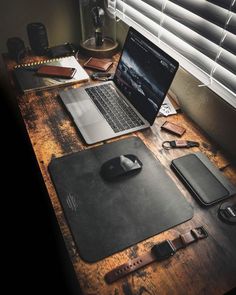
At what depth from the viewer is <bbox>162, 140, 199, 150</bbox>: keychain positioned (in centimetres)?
100

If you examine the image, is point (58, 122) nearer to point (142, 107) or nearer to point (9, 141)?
point (142, 107)

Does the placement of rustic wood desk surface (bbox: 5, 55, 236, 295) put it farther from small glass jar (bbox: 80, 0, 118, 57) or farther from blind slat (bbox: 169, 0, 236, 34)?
small glass jar (bbox: 80, 0, 118, 57)

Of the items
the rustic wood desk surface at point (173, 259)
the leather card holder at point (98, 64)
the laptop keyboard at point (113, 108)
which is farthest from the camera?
the leather card holder at point (98, 64)

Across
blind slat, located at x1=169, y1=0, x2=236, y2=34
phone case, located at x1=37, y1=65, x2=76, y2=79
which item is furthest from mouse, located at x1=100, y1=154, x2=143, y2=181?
phone case, located at x1=37, y1=65, x2=76, y2=79

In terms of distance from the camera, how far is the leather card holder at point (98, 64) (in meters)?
1.42

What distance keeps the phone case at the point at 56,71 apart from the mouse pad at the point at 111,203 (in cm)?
55

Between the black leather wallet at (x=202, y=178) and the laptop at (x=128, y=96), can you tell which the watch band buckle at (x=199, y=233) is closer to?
the black leather wallet at (x=202, y=178)

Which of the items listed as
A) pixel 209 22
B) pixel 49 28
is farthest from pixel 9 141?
pixel 209 22

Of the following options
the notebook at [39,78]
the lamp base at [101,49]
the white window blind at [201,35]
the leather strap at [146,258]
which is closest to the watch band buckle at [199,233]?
the leather strap at [146,258]

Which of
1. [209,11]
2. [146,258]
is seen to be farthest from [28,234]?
[209,11]

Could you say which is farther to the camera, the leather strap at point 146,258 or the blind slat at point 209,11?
the blind slat at point 209,11

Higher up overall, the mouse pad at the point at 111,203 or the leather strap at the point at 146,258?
the mouse pad at the point at 111,203

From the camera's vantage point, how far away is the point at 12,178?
1.78 meters

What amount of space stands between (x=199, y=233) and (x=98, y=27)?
1259mm
